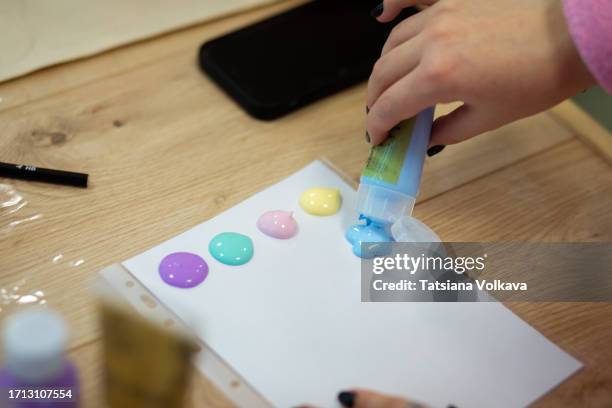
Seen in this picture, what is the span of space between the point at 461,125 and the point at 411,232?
0.33 feet

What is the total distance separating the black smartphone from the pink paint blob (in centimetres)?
14

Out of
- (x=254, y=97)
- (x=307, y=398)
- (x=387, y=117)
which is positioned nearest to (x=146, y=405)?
(x=307, y=398)

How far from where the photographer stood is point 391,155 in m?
0.63

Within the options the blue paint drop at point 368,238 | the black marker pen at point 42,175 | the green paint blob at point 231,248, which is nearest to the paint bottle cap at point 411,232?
the blue paint drop at point 368,238

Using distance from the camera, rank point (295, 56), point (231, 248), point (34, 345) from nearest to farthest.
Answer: point (34, 345)
point (231, 248)
point (295, 56)

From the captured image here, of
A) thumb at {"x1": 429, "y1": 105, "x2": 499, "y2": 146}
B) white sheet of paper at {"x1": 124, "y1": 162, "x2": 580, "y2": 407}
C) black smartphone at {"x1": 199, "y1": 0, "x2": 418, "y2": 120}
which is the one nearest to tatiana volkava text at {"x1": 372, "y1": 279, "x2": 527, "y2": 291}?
white sheet of paper at {"x1": 124, "y1": 162, "x2": 580, "y2": 407}

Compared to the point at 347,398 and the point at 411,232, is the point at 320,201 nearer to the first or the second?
the point at 411,232

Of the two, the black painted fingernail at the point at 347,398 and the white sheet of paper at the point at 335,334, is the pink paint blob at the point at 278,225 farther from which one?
the black painted fingernail at the point at 347,398

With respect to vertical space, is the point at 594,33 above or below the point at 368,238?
above

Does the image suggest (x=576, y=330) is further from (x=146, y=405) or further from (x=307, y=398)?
(x=146, y=405)

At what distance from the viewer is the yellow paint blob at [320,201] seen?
26.5 inches

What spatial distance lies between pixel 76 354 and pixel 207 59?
0.36 meters

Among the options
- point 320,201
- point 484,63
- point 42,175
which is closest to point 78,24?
point 42,175

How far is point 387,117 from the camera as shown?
2.01ft
